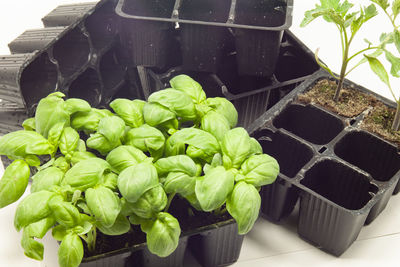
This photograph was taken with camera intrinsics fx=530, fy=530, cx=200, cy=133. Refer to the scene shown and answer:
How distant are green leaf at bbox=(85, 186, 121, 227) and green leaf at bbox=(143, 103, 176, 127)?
204mm

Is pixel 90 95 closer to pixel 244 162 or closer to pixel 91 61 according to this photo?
pixel 91 61

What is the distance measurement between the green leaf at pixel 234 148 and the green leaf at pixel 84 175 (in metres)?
0.25

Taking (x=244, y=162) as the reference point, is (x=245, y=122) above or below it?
below

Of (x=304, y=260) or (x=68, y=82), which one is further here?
(x=68, y=82)

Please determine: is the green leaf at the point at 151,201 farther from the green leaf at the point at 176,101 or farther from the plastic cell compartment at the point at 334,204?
the plastic cell compartment at the point at 334,204

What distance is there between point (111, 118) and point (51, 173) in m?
0.17

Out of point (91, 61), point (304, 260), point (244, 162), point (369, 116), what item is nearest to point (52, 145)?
point (244, 162)

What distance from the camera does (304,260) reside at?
1346 mm

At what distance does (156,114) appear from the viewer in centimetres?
114

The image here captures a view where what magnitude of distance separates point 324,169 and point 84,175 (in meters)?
0.67

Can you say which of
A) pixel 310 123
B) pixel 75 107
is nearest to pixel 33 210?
pixel 75 107

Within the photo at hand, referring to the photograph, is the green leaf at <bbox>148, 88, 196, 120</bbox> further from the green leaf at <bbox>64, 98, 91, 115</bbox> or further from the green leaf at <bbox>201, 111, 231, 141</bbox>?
the green leaf at <bbox>64, 98, 91, 115</bbox>

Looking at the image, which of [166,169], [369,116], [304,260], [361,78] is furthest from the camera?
[361,78]

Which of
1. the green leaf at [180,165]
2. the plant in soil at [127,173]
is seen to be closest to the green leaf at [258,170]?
the plant in soil at [127,173]
